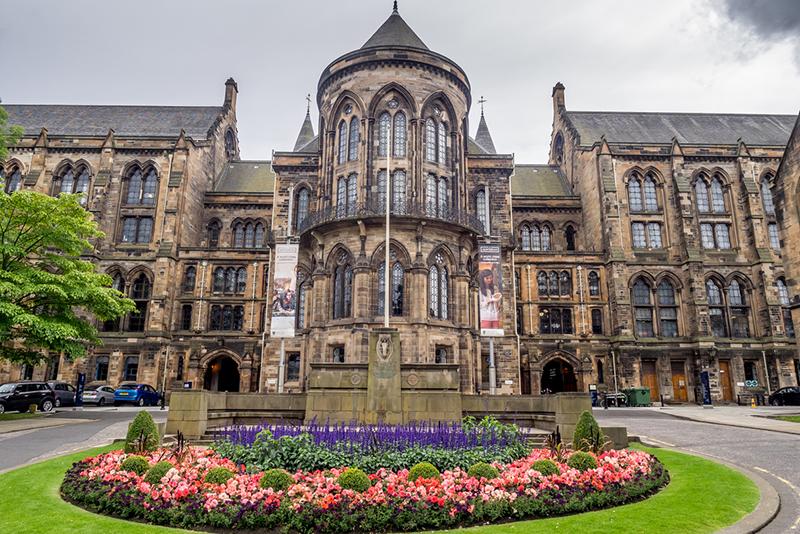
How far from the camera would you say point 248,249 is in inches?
1674

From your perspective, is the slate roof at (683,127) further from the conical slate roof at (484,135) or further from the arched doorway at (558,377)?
the arched doorway at (558,377)

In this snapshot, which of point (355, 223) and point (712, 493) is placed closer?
point (712, 493)

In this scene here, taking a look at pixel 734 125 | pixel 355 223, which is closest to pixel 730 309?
pixel 734 125

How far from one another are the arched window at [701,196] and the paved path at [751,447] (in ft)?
86.7

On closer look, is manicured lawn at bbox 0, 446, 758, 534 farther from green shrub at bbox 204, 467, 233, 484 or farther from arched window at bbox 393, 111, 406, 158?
arched window at bbox 393, 111, 406, 158

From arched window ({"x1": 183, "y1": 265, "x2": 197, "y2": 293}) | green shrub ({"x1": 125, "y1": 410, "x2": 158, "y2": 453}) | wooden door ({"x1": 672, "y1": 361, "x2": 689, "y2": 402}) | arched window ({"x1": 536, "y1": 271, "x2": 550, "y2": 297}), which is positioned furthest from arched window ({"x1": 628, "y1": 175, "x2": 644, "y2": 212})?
green shrub ({"x1": 125, "y1": 410, "x2": 158, "y2": 453})

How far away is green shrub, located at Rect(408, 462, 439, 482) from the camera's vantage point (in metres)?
8.91

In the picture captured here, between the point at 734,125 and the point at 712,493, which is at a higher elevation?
the point at 734,125

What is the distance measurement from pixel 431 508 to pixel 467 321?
2210 centimetres

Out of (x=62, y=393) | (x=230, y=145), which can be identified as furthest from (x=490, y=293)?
(x=230, y=145)

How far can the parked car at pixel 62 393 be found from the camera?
30500mm

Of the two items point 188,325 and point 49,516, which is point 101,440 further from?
point 188,325

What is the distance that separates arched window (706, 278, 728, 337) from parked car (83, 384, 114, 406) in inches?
1705

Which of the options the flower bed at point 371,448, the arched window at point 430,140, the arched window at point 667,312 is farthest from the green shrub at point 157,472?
the arched window at point 667,312
